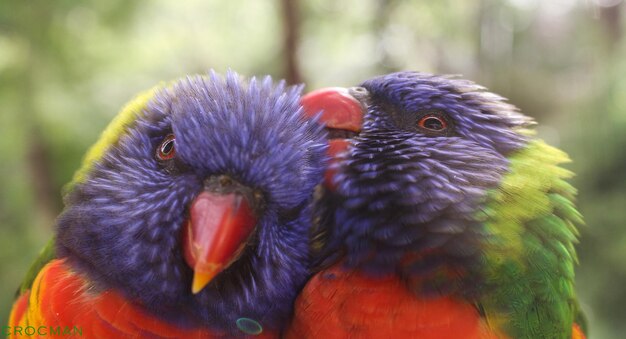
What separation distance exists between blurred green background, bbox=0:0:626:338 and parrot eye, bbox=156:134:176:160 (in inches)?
76.2

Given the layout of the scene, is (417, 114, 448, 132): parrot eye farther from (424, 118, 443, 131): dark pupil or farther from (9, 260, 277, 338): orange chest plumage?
(9, 260, 277, 338): orange chest plumage

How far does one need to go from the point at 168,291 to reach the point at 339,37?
19.3ft

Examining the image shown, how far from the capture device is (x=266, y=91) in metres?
1.42

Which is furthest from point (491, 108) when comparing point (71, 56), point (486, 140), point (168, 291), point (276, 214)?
point (71, 56)

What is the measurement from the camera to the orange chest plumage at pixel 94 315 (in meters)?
1.30

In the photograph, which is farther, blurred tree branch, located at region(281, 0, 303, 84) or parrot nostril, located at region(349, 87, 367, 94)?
blurred tree branch, located at region(281, 0, 303, 84)

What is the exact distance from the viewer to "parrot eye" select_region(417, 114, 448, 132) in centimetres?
161

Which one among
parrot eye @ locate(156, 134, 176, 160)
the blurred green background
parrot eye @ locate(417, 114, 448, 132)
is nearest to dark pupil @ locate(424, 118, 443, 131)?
parrot eye @ locate(417, 114, 448, 132)

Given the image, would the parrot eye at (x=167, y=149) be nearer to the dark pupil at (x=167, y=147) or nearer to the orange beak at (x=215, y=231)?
the dark pupil at (x=167, y=147)

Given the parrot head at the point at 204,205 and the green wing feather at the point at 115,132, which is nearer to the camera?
the parrot head at the point at 204,205

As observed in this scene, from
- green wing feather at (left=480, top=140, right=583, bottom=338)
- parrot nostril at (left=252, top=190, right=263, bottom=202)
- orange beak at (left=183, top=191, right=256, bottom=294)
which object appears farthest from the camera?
green wing feather at (left=480, top=140, right=583, bottom=338)

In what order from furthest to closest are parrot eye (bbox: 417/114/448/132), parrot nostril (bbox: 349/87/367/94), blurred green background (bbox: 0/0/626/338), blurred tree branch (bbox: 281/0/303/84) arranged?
blurred tree branch (bbox: 281/0/303/84) → blurred green background (bbox: 0/0/626/338) → parrot nostril (bbox: 349/87/367/94) → parrot eye (bbox: 417/114/448/132)

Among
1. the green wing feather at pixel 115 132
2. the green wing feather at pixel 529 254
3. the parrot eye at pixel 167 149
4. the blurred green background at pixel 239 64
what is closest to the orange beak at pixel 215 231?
the parrot eye at pixel 167 149

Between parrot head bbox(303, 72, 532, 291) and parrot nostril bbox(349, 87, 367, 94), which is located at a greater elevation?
parrot nostril bbox(349, 87, 367, 94)
